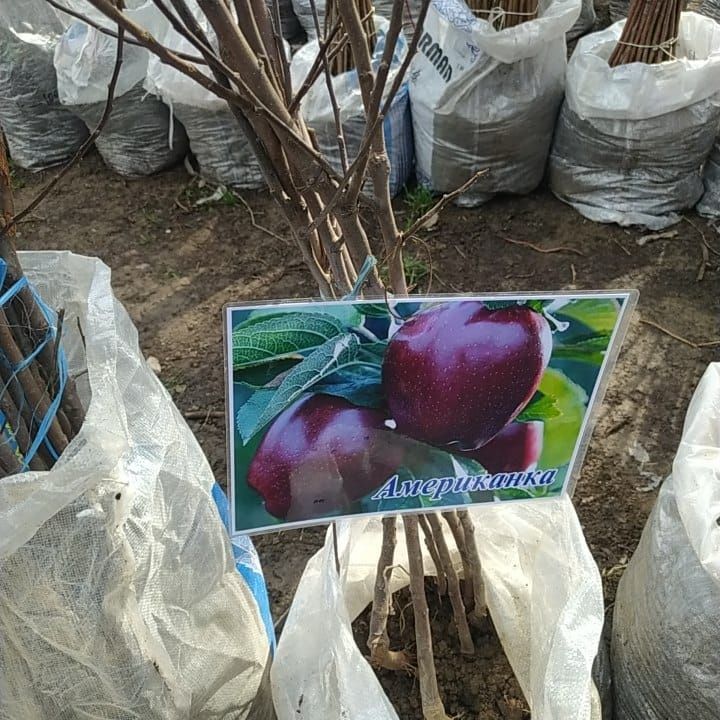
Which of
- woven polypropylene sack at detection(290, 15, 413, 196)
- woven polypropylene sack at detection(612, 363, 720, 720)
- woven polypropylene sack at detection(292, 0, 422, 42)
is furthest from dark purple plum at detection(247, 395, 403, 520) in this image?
woven polypropylene sack at detection(292, 0, 422, 42)

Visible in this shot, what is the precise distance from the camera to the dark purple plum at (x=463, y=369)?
0.63 meters

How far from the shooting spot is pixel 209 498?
2.68 ft

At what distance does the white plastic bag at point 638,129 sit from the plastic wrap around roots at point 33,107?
5.21ft

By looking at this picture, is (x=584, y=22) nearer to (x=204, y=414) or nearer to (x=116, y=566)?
(x=204, y=414)

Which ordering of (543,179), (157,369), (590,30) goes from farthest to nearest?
(590,30) < (543,179) < (157,369)

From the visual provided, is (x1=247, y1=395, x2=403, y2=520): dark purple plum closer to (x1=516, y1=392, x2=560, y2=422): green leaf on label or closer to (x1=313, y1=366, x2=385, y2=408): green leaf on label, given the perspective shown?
(x1=313, y1=366, x2=385, y2=408): green leaf on label

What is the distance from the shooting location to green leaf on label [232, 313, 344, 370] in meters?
0.59

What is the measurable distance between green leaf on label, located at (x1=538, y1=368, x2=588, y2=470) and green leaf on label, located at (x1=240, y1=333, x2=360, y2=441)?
0.19m

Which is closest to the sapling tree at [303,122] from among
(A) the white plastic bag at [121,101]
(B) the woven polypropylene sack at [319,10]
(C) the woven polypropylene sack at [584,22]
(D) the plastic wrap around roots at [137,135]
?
(A) the white plastic bag at [121,101]

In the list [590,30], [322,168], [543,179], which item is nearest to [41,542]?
[322,168]

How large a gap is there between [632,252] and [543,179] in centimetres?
38

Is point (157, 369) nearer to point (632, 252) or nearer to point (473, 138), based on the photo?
point (473, 138)

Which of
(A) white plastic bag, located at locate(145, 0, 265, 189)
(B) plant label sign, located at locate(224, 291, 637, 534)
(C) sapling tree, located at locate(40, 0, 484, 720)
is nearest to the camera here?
(C) sapling tree, located at locate(40, 0, 484, 720)

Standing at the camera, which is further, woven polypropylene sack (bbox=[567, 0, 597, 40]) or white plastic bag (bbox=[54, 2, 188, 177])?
woven polypropylene sack (bbox=[567, 0, 597, 40])
